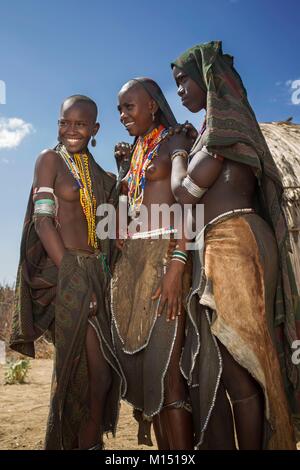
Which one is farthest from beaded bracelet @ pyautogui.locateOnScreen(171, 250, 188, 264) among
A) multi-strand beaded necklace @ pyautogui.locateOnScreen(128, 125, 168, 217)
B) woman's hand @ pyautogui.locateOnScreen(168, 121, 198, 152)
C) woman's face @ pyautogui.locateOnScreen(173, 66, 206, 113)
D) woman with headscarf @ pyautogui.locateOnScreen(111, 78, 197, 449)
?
woman's face @ pyautogui.locateOnScreen(173, 66, 206, 113)

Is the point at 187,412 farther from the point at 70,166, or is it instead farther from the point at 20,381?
the point at 20,381

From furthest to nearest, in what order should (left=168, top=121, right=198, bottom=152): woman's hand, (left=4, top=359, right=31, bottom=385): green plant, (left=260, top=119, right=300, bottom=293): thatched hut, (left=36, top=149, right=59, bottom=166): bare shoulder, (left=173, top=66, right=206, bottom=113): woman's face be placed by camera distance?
(left=4, top=359, right=31, bottom=385): green plant
(left=260, top=119, right=300, bottom=293): thatched hut
(left=36, top=149, right=59, bottom=166): bare shoulder
(left=168, top=121, right=198, bottom=152): woman's hand
(left=173, top=66, right=206, bottom=113): woman's face

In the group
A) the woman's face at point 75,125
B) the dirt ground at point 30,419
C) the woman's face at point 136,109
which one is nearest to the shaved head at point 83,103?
the woman's face at point 75,125

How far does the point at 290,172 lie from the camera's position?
5.48 meters

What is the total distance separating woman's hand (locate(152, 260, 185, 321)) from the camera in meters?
2.90

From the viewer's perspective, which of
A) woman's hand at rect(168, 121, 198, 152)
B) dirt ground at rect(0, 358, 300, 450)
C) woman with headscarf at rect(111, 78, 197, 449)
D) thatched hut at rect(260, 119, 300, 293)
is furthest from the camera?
thatched hut at rect(260, 119, 300, 293)

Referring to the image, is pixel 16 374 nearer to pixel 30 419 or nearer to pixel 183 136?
pixel 30 419

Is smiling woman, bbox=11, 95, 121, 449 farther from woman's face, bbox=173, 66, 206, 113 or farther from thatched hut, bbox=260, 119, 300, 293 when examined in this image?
thatched hut, bbox=260, 119, 300, 293

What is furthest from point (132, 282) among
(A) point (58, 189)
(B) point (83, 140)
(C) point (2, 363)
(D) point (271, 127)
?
(C) point (2, 363)

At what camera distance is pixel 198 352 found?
2.68 metres

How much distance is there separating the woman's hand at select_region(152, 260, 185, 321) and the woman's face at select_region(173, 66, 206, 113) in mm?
960

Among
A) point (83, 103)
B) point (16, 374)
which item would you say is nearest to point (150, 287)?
point (83, 103)

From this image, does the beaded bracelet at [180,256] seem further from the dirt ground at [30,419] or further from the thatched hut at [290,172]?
the thatched hut at [290,172]

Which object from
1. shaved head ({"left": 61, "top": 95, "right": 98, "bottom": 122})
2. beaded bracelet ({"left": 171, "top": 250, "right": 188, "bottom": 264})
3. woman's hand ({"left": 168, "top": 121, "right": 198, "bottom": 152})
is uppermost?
shaved head ({"left": 61, "top": 95, "right": 98, "bottom": 122})
